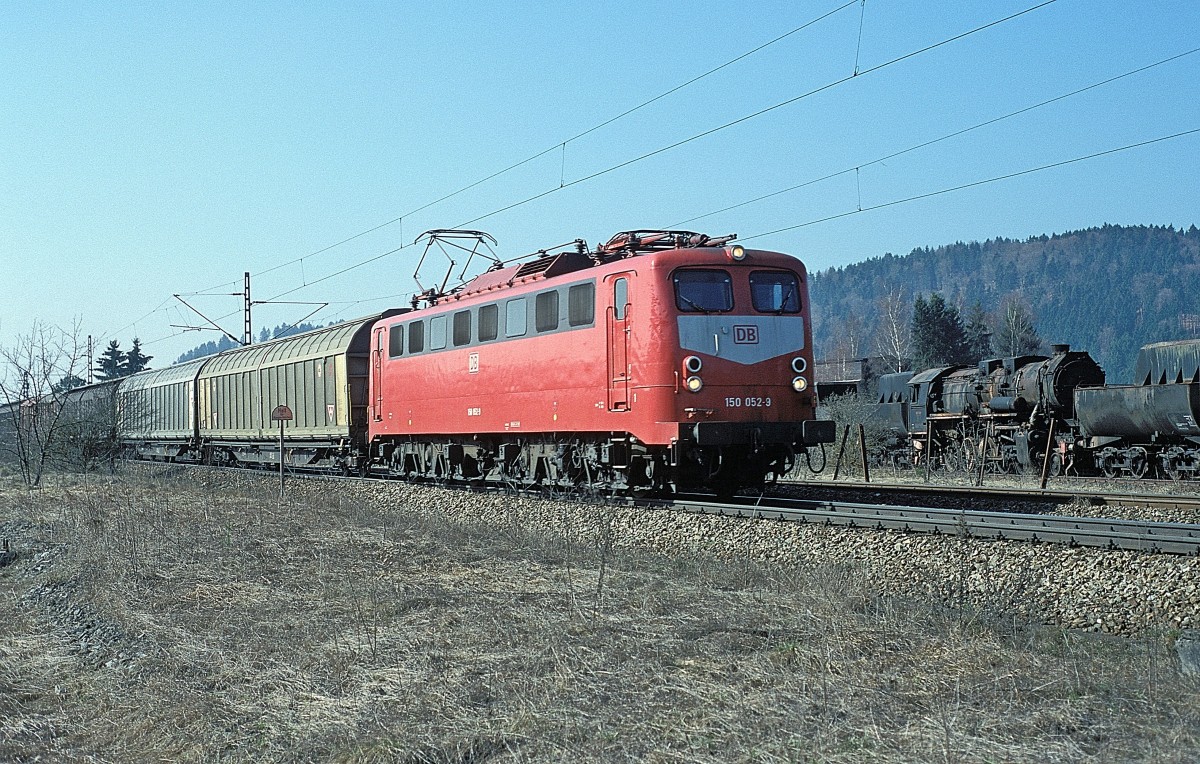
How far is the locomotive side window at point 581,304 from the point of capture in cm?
1485

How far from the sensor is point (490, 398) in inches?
687

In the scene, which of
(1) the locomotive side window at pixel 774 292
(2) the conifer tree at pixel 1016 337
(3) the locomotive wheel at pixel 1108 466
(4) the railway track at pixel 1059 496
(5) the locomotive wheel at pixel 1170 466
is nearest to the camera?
(4) the railway track at pixel 1059 496

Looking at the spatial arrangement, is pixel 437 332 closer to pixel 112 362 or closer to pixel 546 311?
pixel 546 311

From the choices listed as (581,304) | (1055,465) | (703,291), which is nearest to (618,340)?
(581,304)

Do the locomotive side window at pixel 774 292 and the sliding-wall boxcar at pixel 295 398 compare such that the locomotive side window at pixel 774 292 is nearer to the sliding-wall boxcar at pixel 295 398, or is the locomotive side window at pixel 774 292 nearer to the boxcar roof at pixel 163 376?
the sliding-wall boxcar at pixel 295 398

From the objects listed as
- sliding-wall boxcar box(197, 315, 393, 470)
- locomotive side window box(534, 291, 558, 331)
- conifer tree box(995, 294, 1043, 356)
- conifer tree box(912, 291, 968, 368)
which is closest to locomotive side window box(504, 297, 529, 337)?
locomotive side window box(534, 291, 558, 331)

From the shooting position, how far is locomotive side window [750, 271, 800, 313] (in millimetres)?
14413

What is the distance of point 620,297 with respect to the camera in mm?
14305

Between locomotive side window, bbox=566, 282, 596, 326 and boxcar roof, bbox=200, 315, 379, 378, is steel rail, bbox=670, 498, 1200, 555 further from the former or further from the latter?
boxcar roof, bbox=200, 315, 379, 378

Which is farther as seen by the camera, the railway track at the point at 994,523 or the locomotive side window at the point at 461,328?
the locomotive side window at the point at 461,328

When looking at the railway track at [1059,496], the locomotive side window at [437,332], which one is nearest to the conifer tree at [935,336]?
the railway track at [1059,496]

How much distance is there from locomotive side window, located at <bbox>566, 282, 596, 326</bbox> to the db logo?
6.82 feet

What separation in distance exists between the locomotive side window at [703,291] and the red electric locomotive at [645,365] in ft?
0.05

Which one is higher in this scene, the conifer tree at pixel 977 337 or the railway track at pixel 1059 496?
the conifer tree at pixel 977 337
